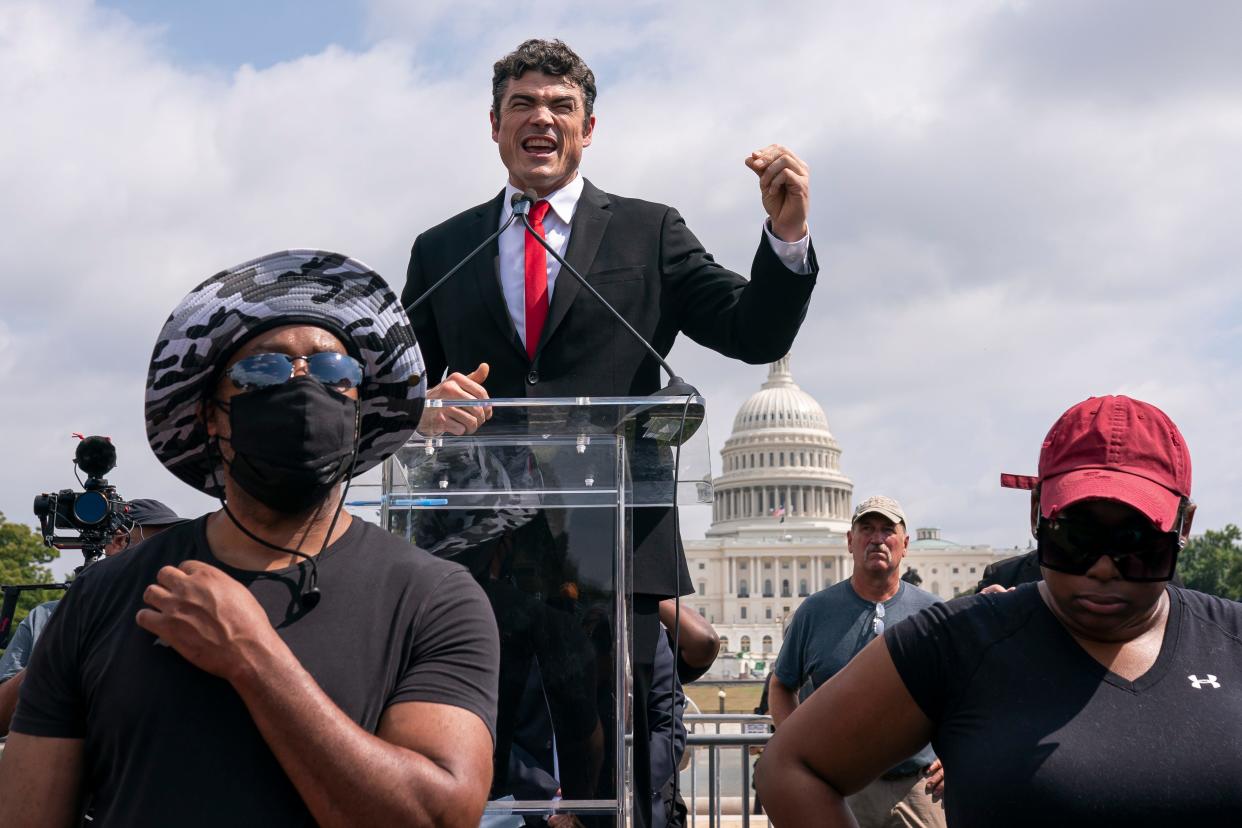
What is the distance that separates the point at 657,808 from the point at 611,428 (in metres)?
1.10

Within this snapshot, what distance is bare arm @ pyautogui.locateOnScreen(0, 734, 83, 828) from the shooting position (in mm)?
1997

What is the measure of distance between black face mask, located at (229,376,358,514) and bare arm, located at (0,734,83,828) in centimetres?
43

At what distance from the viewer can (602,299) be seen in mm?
3385

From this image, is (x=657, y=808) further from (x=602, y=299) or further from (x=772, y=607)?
(x=772, y=607)

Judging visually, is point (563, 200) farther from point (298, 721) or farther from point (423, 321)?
point (298, 721)

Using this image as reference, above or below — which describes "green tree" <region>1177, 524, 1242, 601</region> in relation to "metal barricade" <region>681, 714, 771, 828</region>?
above

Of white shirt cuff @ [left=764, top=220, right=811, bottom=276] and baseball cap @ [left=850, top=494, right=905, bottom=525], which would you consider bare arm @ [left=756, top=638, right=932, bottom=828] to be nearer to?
white shirt cuff @ [left=764, top=220, right=811, bottom=276]

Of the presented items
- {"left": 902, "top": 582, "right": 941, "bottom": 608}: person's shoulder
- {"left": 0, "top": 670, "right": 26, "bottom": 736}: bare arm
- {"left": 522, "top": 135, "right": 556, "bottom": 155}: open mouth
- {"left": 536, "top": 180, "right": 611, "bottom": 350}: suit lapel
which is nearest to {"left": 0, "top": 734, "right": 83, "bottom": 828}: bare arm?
{"left": 536, "top": 180, "right": 611, "bottom": 350}: suit lapel

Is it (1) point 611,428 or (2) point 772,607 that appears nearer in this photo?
(1) point 611,428

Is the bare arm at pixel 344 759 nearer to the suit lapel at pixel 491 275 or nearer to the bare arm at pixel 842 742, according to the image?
the bare arm at pixel 842 742

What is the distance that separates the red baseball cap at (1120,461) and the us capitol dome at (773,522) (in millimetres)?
112414

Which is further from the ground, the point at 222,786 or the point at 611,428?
the point at 611,428

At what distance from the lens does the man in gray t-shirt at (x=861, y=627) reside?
677 cm

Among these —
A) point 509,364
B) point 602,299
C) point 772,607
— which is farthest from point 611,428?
point 772,607
